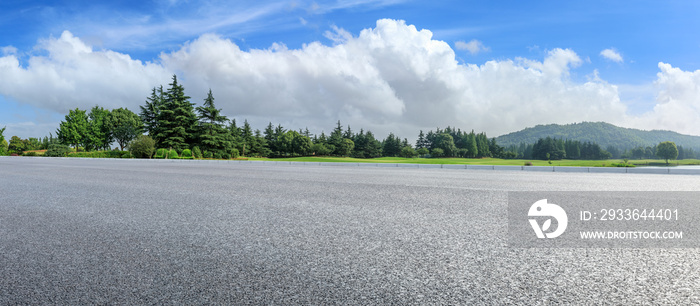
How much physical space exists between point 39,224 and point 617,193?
1064cm

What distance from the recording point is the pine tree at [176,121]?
4734cm

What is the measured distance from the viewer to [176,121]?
1885 inches

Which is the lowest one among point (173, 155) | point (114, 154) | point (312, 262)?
point (312, 262)

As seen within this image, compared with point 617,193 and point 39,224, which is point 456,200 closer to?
point 617,193

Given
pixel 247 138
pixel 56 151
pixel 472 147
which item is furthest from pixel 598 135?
pixel 56 151

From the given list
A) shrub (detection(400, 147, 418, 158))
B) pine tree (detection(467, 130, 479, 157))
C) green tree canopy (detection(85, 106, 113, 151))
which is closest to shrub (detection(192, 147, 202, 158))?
green tree canopy (detection(85, 106, 113, 151))

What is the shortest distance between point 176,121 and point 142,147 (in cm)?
643

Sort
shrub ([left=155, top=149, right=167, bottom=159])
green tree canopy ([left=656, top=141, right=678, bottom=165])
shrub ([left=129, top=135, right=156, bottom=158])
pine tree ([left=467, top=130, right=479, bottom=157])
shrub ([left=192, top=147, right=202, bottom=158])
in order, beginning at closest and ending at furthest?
green tree canopy ([left=656, top=141, right=678, bottom=165]), shrub ([left=129, top=135, right=156, bottom=158]), shrub ([left=155, top=149, right=167, bottom=159]), shrub ([left=192, top=147, right=202, bottom=158]), pine tree ([left=467, top=130, right=479, bottom=157])

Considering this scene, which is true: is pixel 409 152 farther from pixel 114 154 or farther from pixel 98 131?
pixel 98 131

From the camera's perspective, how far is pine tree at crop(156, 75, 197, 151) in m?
47.3

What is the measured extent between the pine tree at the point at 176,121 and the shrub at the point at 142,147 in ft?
11.4

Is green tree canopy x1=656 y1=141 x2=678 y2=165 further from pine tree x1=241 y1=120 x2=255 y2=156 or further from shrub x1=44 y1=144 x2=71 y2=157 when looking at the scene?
shrub x1=44 y1=144 x2=71 y2=157

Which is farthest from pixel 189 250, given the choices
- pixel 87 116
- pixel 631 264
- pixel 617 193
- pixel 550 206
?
pixel 87 116

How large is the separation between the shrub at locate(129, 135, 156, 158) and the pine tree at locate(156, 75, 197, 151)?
347 cm
